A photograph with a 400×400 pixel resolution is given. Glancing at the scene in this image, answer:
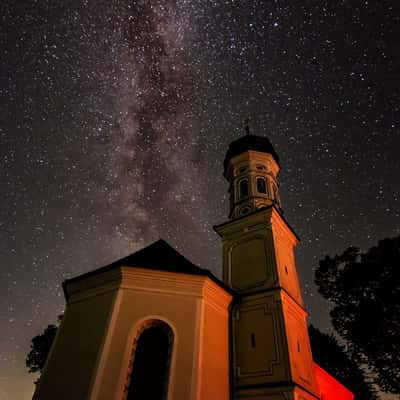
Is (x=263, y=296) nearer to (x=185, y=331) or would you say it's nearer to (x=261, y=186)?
(x=185, y=331)

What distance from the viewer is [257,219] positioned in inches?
640

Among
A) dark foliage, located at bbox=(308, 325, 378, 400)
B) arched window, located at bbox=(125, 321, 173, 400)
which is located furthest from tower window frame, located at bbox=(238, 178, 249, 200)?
dark foliage, located at bbox=(308, 325, 378, 400)

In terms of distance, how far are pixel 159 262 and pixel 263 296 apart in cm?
498

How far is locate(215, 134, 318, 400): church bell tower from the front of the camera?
1152 cm

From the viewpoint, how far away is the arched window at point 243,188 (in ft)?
62.1

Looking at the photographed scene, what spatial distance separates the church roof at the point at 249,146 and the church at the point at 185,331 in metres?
6.16

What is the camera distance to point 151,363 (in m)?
9.55

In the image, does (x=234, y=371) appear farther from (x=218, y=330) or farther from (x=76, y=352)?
(x=76, y=352)

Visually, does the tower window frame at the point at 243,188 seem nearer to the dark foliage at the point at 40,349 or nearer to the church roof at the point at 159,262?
the church roof at the point at 159,262

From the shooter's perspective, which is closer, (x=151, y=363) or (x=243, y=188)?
(x=151, y=363)

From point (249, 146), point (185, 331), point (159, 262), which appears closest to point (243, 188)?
point (249, 146)

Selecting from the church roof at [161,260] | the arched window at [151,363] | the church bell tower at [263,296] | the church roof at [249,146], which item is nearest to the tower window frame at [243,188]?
the church bell tower at [263,296]

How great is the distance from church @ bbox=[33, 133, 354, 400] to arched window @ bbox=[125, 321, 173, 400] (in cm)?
3

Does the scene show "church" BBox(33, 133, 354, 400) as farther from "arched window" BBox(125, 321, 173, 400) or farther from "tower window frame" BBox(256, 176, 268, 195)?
"tower window frame" BBox(256, 176, 268, 195)
